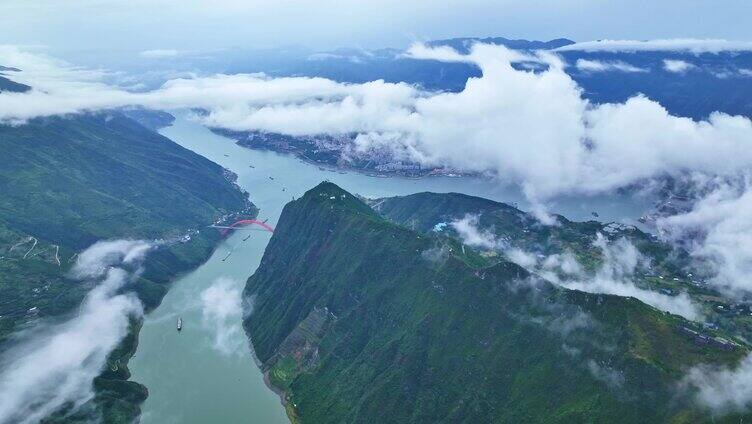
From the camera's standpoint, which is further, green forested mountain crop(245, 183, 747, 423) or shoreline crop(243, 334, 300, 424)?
shoreline crop(243, 334, 300, 424)

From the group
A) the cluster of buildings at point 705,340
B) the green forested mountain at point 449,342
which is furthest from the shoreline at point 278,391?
the cluster of buildings at point 705,340

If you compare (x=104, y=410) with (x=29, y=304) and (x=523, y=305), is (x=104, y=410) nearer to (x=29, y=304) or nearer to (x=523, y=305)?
(x=29, y=304)

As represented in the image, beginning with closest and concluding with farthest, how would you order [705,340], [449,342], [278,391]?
[705,340] → [449,342] → [278,391]

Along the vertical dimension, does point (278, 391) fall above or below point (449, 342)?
below

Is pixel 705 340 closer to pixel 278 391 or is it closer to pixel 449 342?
pixel 449 342

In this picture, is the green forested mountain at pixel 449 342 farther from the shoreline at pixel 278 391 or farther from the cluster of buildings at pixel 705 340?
the cluster of buildings at pixel 705 340

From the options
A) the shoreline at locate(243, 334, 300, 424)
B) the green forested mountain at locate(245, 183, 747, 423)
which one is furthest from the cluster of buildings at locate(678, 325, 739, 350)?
the shoreline at locate(243, 334, 300, 424)

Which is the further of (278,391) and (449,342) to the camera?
(278,391)

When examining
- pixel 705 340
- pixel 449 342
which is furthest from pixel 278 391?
pixel 705 340

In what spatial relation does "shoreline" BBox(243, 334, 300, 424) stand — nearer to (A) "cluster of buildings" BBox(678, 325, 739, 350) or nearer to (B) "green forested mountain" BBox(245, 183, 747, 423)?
(B) "green forested mountain" BBox(245, 183, 747, 423)
